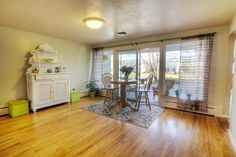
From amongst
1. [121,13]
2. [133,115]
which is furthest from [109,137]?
[121,13]

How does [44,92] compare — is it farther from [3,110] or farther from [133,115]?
[133,115]

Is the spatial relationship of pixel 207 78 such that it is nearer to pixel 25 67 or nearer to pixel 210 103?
pixel 210 103

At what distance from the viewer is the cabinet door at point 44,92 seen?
3.63 metres

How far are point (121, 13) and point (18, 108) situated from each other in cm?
339

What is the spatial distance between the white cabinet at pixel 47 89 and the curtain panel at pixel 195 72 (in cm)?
363

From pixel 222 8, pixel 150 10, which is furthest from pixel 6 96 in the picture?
pixel 222 8

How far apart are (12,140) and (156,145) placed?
2382mm

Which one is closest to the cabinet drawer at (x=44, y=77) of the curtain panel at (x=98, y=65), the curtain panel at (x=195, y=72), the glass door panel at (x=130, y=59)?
the curtain panel at (x=98, y=65)

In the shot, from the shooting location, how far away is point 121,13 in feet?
8.02

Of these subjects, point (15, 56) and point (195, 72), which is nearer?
point (195, 72)

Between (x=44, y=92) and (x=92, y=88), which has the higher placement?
(x=44, y=92)

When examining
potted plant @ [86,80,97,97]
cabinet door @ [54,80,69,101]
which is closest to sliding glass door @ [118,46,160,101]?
potted plant @ [86,80,97,97]

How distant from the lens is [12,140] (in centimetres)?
217

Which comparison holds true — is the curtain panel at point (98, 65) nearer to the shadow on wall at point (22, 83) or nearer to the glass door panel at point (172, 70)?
the shadow on wall at point (22, 83)
